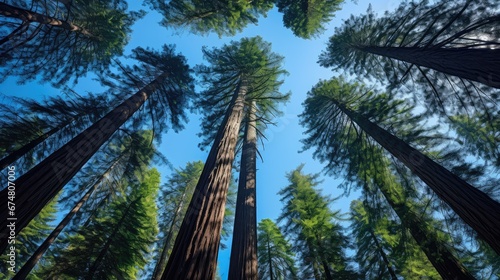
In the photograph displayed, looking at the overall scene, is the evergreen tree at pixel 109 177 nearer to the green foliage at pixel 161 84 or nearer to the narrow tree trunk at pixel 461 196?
the green foliage at pixel 161 84

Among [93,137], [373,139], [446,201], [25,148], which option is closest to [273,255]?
[373,139]

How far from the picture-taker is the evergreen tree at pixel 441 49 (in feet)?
13.3

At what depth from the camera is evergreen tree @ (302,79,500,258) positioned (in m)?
3.31

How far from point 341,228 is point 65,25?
45.2 ft

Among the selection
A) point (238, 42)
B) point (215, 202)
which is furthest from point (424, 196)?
point (238, 42)

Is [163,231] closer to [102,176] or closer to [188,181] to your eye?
[188,181]

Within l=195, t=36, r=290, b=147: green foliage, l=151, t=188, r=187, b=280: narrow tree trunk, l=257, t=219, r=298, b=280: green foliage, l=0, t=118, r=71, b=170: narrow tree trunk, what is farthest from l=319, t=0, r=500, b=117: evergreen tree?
l=151, t=188, r=187, b=280: narrow tree trunk

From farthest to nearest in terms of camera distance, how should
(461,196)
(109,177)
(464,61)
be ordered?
(109,177), (464,61), (461,196)

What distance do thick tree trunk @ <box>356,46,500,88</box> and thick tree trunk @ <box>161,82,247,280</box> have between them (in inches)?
170

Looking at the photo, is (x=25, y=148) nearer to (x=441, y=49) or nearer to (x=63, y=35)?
(x=63, y=35)

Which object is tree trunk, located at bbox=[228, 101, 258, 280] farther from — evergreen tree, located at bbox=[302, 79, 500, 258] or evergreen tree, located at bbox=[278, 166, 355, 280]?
evergreen tree, located at bbox=[278, 166, 355, 280]

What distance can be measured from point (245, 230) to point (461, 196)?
3787 mm

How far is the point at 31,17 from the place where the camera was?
7062mm

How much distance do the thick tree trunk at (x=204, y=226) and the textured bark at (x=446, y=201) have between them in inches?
152
